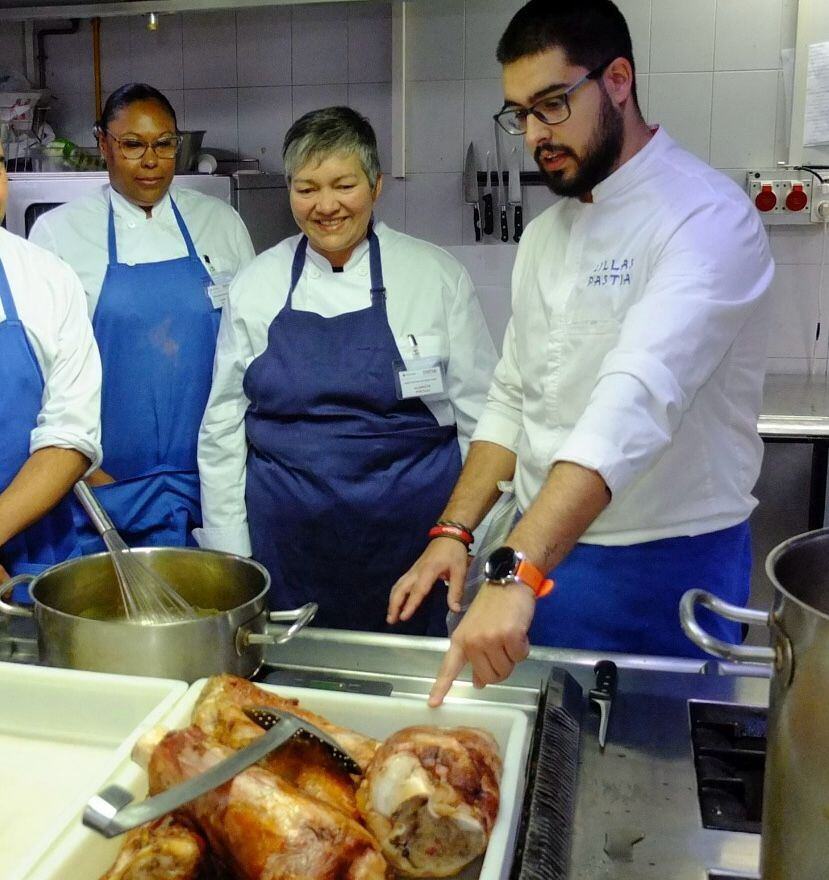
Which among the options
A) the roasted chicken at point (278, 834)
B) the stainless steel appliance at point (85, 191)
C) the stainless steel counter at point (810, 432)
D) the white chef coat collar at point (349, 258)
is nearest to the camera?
the roasted chicken at point (278, 834)

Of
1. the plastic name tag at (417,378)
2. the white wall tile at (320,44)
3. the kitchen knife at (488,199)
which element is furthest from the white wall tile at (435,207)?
the plastic name tag at (417,378)

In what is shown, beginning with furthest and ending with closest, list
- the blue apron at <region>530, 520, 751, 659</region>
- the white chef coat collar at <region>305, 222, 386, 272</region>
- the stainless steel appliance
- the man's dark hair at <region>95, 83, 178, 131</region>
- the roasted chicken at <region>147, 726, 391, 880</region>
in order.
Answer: the stainless steel appliance → the man's dark hair at <region>95, 83, 178, 131</region> → the white chef coat collar at <region>305, 222, 386, 272</region> → the blue apron at <region>530, 520, 751, 659</region> → the roasted chicken at <region>147, 726, 391, 880</region>

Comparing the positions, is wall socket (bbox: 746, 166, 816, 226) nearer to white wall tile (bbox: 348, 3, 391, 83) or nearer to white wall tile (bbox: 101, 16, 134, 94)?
white wall tile (bbox: 348, 3, 391, 83)

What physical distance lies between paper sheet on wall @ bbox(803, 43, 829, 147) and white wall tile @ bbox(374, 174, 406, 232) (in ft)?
4.00

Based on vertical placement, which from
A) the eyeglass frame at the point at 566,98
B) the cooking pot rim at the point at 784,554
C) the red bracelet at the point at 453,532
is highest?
the eyeglass frame at the point at 566,98

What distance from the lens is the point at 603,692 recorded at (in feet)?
3.15

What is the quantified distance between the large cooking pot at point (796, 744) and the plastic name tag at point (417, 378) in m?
1.33

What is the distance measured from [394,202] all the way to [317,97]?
0.44 meters

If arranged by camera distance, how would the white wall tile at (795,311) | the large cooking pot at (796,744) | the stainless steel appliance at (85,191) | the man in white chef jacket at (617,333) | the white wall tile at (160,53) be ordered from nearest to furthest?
the large cooking pot at (796,744) < the man in white chef jacket at (617,333) < the stainless steel appliance at (85,191) < the white wall tile at (795,311) < the white wall tile at (160,53)

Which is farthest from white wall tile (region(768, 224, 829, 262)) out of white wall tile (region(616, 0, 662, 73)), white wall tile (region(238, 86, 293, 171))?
white wall tile (region(238, 86, 293, 171))

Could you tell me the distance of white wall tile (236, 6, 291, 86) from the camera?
10.6 feet

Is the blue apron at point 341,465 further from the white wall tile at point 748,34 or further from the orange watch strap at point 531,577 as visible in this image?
the white wall tile at point 748,34

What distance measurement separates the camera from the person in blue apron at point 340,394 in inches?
77.1

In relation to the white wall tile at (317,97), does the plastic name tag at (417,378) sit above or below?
below
